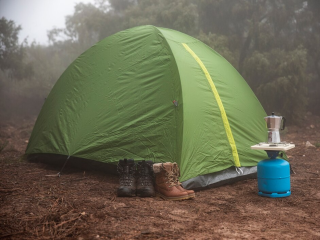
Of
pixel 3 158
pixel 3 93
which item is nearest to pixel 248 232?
pixel 3 158

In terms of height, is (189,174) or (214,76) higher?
(214,76)

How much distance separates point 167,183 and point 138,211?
0.57 m

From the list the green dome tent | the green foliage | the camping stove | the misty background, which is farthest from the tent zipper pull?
the green foliage

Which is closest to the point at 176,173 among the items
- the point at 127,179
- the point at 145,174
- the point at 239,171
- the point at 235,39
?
the point at 145,174

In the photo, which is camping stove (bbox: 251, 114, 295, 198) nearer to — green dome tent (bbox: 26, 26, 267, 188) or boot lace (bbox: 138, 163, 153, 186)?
green dome tent (bbox: 26, 26, 267, 188)

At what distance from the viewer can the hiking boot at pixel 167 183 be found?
3510 millimetres

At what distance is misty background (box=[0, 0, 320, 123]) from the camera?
11.0 m

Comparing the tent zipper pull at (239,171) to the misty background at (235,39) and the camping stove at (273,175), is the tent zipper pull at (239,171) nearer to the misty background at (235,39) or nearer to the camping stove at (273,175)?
the camping stove at (273,175)

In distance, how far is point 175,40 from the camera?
472 cm

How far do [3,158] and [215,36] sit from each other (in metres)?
8.42

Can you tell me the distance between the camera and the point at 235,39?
1242 cm

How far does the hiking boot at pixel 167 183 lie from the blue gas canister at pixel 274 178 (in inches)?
33.4

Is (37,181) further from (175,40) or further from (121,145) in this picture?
(175,40)

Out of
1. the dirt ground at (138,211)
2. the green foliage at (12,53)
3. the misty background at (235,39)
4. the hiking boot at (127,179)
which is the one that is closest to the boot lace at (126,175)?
the hiking boot at (127,179)
